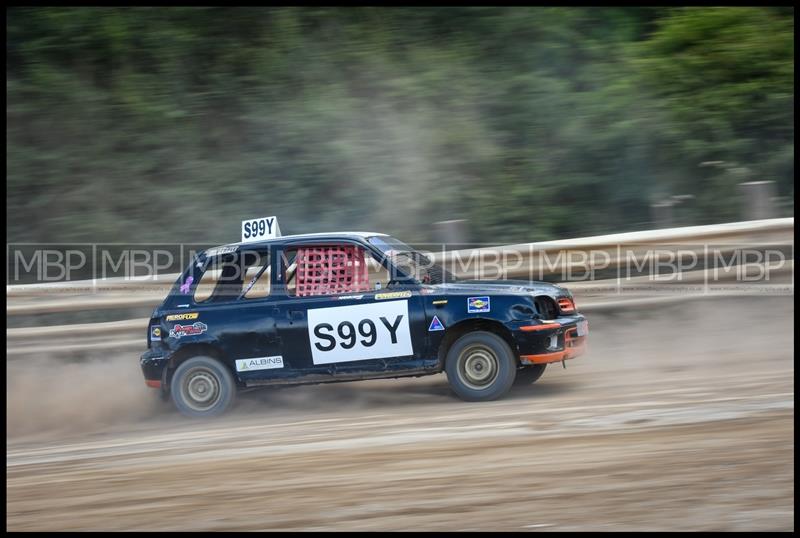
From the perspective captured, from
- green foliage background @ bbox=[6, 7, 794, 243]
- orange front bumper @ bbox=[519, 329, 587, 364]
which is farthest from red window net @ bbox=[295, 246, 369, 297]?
green foliage background @ bbox=[6, 7, 794, 243]

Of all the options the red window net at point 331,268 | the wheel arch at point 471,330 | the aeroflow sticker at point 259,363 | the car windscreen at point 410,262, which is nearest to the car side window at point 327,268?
the red window net at point 331,268

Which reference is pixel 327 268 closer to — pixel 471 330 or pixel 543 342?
pixel 471 330

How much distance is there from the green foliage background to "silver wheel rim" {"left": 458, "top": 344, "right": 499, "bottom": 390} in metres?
4.35

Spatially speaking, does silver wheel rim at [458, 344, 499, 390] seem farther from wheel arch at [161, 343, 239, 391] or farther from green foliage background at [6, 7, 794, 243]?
green foliage background at [6, 7, 794, 243]

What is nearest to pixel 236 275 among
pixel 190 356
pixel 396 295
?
pixel 190 356

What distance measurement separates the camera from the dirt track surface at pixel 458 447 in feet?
15.9

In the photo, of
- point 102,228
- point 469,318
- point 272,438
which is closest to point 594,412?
point 469,318

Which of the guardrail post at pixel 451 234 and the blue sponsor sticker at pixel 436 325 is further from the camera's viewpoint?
the guardrail post at pixel 451 234

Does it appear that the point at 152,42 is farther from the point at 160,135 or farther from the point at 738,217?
the point at 738,217

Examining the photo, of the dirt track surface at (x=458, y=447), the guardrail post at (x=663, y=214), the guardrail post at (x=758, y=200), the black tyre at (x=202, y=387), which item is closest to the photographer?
the dirt track surface at (x=458, y=447)

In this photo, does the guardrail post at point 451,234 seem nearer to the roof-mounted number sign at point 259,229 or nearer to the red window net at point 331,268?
the red window net at point 331,268

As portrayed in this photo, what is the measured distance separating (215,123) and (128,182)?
5.23 ft

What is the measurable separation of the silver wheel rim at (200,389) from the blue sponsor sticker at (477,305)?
8.23 ft

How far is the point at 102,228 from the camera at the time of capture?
11.9 m
